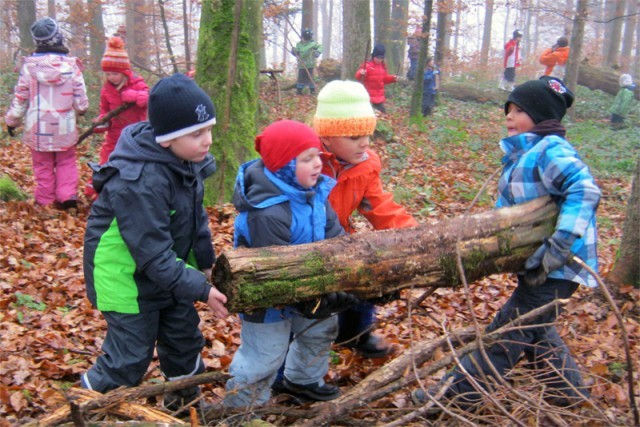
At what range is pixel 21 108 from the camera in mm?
6766

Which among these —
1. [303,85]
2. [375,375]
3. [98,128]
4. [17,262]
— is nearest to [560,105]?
[375,375]

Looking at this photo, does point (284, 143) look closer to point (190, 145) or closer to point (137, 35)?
point (190, 145)

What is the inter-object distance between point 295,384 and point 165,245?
4.50ft

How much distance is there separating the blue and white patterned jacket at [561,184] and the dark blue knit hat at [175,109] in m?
1.92

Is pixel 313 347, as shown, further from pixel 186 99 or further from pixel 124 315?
pixel 186 99

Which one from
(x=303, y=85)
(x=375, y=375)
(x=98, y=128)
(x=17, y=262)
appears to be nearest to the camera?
(x=375, y=375)

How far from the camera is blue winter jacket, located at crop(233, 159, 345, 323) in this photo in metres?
3.03

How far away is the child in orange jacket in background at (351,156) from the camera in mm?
3518

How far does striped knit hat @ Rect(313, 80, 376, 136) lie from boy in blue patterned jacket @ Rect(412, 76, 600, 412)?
91 cm

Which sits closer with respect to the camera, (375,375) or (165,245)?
(165,245)

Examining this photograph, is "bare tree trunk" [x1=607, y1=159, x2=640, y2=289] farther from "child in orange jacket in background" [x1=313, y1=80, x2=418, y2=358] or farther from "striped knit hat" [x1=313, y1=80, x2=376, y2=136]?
"striped knit hat" [x1=313, y1=80, x2=376, y2=136]

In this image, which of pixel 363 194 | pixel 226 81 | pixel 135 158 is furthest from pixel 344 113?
pixel 226 81

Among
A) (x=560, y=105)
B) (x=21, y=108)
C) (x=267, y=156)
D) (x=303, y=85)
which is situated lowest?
(x=303, y=85)

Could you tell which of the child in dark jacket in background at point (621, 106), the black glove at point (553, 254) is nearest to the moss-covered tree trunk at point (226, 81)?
the black glove at point (553, 254)
